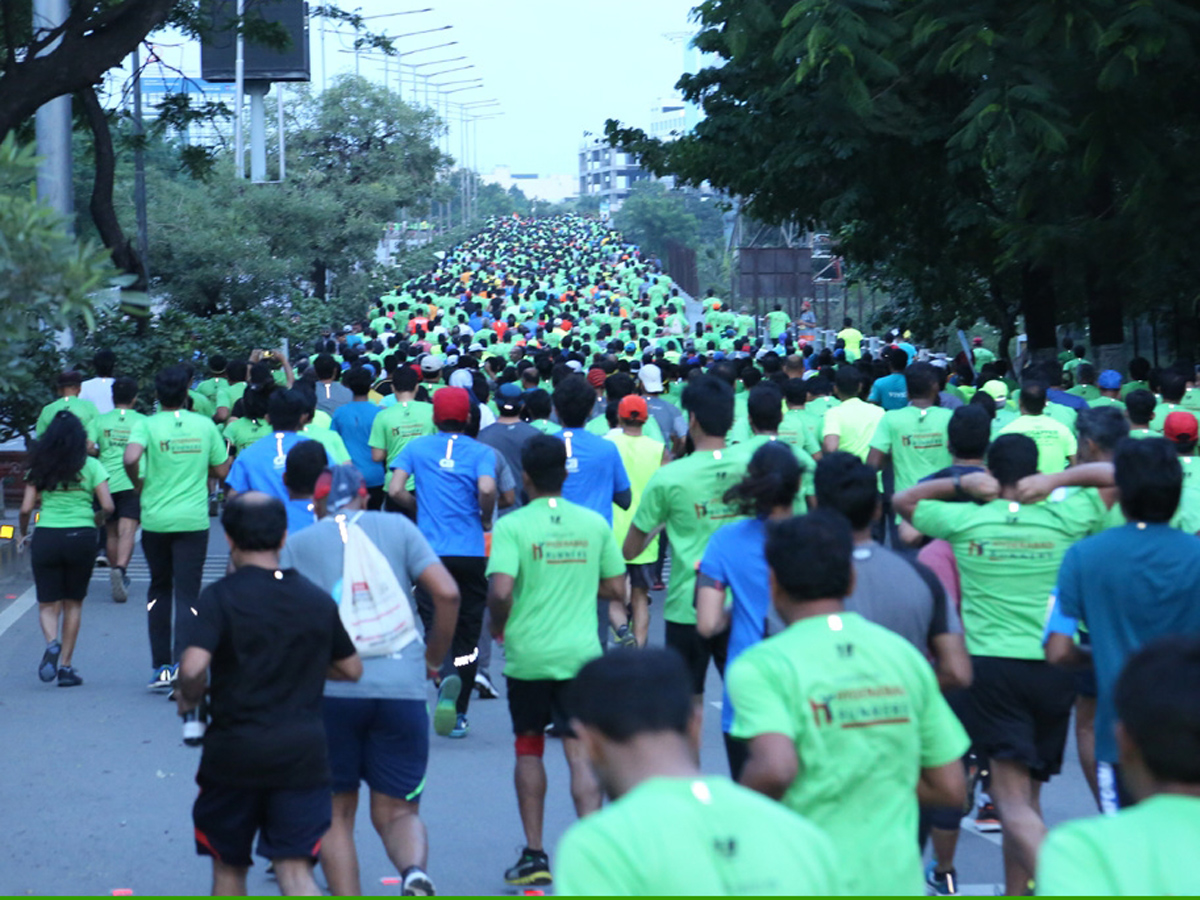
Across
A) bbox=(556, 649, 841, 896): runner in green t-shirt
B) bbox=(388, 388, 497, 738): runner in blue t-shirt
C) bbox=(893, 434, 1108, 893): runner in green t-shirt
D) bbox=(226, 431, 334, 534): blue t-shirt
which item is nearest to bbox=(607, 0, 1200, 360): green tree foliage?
bbox=(388, 388, 497, 738): runner in blue t-shirt

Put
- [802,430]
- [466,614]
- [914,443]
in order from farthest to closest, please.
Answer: [802,430]
[914,443]
[466,614]

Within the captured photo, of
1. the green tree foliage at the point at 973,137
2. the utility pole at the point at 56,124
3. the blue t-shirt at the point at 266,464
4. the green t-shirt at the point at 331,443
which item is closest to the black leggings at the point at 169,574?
the green t-shirt at the point at 331,443

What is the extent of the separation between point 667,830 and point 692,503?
13.6 ft

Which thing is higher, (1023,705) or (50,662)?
(1023,705)

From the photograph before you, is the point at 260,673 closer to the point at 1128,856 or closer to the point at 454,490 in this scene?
the point at 1128,856

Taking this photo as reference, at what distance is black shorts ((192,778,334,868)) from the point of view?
193 inches

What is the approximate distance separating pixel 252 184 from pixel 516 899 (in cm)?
3475

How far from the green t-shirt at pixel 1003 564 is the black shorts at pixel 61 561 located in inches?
237

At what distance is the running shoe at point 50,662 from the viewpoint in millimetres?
10203

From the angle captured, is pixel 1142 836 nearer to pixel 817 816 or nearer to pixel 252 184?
pixel 817 816

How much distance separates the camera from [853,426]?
38.7 feet

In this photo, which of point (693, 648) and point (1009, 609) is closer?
point (1009, 609)

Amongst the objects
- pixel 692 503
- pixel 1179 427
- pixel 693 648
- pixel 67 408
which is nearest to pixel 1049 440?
pixel 1179 427

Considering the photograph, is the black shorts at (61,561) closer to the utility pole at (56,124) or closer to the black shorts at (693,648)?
the black shorts at (693,648)
